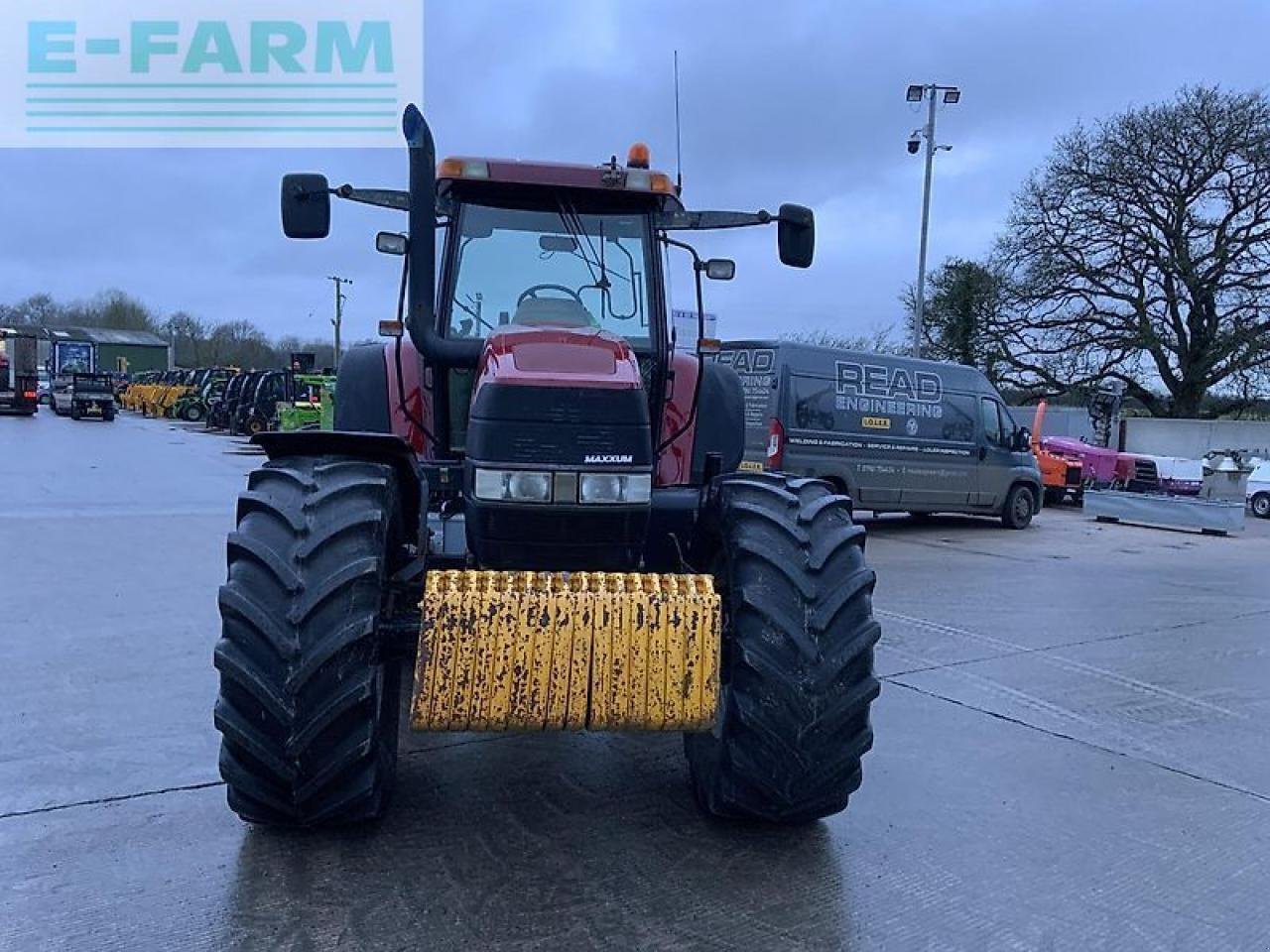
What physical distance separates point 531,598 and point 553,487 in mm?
431

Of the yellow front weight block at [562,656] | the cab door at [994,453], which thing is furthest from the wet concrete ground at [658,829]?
the cab door at [994,453]

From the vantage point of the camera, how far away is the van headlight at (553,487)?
349cm

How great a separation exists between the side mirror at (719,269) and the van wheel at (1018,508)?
1188 centimetres

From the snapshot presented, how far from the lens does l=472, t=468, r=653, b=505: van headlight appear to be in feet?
11.5

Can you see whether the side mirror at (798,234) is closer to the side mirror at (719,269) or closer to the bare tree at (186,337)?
the side mirror at (719,269)

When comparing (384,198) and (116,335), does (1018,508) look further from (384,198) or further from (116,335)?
(116,335)

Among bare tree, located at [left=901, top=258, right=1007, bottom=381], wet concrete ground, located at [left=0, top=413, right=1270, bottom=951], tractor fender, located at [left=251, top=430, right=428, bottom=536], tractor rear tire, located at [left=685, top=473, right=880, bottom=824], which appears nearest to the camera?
wet concrete ground, located at [left=0, top=413, right=1270, bottom=951]

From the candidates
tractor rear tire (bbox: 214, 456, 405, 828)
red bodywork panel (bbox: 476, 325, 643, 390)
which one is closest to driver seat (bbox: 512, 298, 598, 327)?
red bodywork panel (bbox: 476, 325, 643, 390)

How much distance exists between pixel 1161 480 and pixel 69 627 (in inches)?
852

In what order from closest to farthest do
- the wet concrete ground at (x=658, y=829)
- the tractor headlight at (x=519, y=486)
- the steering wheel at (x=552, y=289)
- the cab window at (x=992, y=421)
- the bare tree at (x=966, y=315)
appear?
the wet concrete ground at (x=658, y=829) → the tractor headlight at (x=519, y=486) → the steering wheel at (x=552, y=289) → the cab window at (x=992, y=421) → the bare tree at (x=966, y=315)

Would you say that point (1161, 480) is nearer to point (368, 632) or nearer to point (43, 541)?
point (43, 541)

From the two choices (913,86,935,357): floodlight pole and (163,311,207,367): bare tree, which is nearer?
(913,86,935,357): floodlight pole

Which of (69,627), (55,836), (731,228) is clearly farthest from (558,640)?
(69,627)

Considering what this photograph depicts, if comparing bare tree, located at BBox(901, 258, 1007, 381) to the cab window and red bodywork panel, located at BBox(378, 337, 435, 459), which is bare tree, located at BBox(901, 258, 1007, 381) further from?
red bodywork panel, located at BBox(378, 337, 435, 459)
